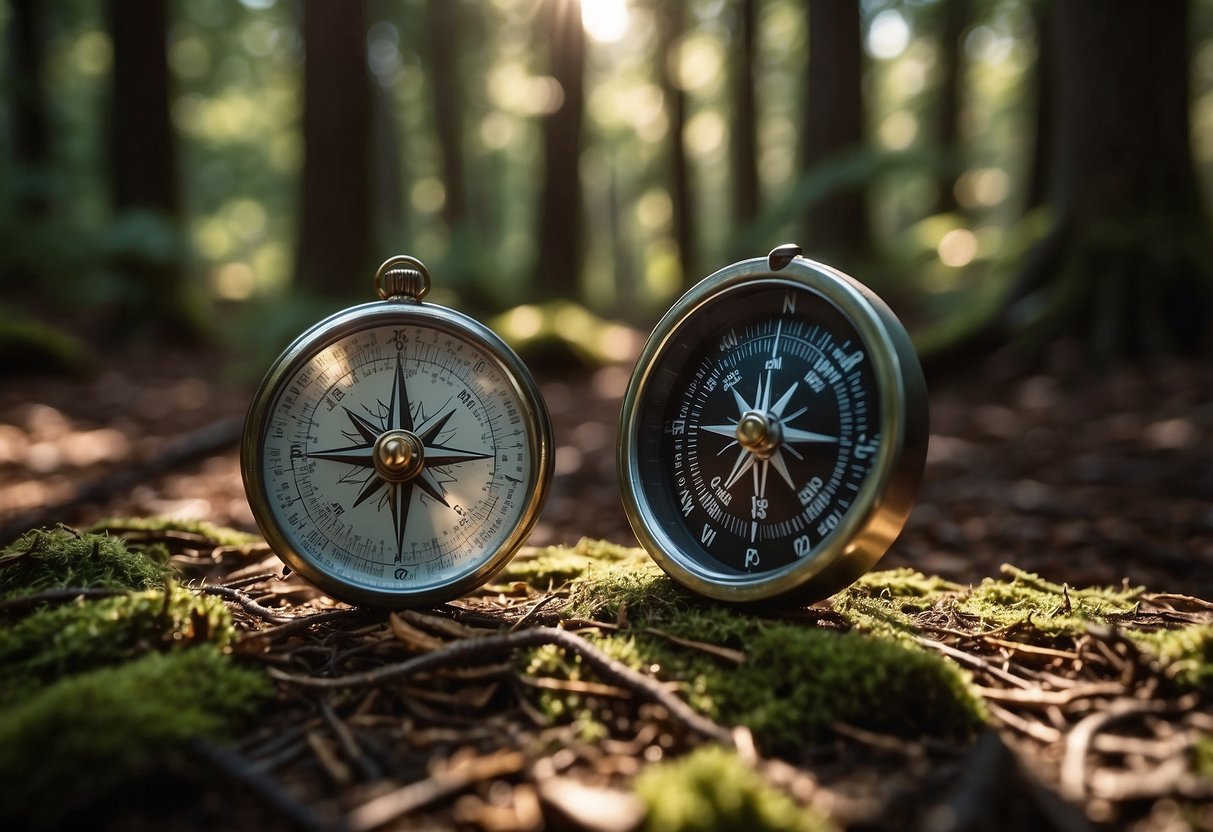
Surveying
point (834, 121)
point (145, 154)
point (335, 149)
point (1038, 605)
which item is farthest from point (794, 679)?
point (145, 154)

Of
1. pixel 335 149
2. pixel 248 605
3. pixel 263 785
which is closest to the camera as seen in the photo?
pixel 263 785

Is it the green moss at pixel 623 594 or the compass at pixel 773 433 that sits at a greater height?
the compass at pixel 773 433

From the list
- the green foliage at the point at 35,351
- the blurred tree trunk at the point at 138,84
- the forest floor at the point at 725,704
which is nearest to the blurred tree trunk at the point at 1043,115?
the forest floor at the point at 725,704

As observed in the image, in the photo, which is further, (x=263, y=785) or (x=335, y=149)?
(x=335, y=149)

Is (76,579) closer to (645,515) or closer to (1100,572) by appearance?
(645,515)

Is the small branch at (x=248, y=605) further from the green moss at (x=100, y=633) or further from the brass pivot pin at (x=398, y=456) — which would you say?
the brass pivot pin at (x=398, y=456)

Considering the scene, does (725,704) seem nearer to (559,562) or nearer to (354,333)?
(559,562)

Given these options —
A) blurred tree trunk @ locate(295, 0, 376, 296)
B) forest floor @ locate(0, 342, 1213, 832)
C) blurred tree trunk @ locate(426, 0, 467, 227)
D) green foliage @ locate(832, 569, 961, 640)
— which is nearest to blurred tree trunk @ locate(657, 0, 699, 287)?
blurred tree trunk @ locate(426, 0, 467, 227)

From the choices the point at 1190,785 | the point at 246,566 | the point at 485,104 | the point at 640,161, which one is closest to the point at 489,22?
the point at 485,104

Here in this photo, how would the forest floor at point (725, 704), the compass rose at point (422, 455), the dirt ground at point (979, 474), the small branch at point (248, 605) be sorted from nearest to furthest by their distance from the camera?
the forest floor at point (725, 704), the small branch at point (248, 605), the compass rose at point (422, 455), the dirt ground at point (979, 474)
